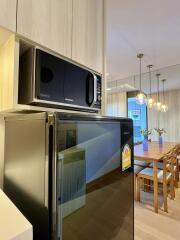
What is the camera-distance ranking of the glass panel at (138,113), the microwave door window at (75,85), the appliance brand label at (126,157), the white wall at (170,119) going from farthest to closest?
the glass panel at (138,113), the white wall at (170,119), the appliance brand label at (126,157), the microwave door window at (75,85)

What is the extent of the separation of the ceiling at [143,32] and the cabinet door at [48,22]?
99 centimetres

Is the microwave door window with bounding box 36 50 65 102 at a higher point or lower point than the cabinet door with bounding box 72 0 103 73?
lower

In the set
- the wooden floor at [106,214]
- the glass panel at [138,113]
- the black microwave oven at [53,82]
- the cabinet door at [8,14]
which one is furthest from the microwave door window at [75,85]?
the glass panel at [138,113]

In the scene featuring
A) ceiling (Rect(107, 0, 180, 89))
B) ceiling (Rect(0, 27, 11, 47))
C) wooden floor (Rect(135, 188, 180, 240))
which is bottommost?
wooden floor (Rect(135, 188, 180, 240))

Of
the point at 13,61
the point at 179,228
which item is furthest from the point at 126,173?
the point at 179,228

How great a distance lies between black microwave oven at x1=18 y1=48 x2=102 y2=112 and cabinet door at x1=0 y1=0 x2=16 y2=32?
13cm

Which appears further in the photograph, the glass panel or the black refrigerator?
the glass panel

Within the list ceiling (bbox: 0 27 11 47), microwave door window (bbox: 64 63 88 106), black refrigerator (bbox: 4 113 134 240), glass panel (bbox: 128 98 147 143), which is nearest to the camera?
black refrigerator (bbox: 4 113 134 240)

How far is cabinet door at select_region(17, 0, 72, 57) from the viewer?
75cm

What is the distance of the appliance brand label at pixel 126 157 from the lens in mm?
1058

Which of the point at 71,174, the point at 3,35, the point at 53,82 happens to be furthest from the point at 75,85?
the point at 71,174

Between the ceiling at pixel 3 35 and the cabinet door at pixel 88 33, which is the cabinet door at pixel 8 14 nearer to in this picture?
the ceiling at pixel 3 35

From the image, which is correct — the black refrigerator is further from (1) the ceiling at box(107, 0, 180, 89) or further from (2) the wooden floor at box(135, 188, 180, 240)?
(1) the ceiling at box(107, 0, 180, 89)

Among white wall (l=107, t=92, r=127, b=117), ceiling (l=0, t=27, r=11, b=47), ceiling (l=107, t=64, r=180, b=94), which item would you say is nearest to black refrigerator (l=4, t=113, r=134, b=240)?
ceiling (l=0, t=27, r=11, b=47)
